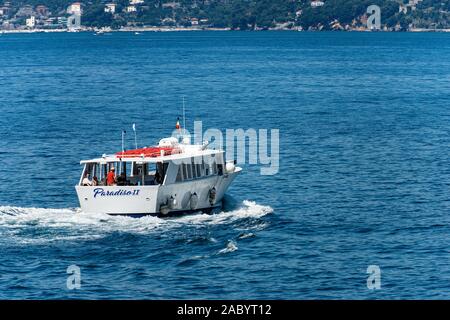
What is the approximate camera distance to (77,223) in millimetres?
53562

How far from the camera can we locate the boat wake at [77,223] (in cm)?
5131

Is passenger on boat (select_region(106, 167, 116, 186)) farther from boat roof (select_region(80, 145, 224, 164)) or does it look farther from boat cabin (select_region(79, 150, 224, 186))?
boat roof (select_region(80, 145, 224, 164))

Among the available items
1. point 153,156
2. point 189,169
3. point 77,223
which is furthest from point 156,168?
point 77,223

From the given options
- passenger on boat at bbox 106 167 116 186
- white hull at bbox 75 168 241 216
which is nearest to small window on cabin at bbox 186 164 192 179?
Answer: white hull at bbox 75 168 241 216

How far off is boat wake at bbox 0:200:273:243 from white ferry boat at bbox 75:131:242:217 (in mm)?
652

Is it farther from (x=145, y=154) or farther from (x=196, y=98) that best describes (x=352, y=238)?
(x=196, y=98)

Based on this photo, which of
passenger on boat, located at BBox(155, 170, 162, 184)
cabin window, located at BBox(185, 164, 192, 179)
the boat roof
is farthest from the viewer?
cabin window, located at BBox(185, 164, 192, 179)

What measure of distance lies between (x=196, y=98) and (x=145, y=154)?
83163mm

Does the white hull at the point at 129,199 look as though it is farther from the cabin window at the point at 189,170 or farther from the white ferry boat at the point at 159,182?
the cabin window at the point at 189,170

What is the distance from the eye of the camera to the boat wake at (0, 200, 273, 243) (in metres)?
51.3

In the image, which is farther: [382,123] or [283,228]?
[382,123]

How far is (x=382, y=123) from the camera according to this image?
111m

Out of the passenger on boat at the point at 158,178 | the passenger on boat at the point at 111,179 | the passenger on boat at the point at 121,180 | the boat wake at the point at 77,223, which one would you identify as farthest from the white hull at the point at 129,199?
the passenger on boat at the point at 121,180
